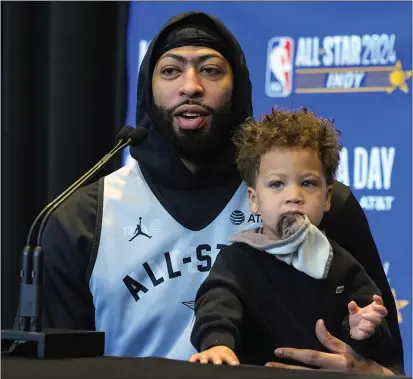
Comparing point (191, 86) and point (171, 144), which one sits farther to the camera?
point (171, 144)

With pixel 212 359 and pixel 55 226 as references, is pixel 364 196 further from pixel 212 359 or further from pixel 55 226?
pixel 212 359

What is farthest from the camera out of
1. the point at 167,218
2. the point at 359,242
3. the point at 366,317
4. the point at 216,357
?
the point at 167,218

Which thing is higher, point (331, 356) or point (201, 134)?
point (201, 134)

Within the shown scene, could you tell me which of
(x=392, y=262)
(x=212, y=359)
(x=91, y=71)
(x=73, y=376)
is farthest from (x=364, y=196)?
(x=73, y=376)

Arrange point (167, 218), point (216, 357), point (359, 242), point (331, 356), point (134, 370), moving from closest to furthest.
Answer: point (134, 370) → point (216, 357) → point (331, 356) → point (359, 242) → point (167, 218)

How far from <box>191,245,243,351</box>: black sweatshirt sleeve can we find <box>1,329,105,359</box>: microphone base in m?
0.22

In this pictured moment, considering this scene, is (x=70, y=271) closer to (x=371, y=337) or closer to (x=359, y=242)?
(x=359, y=242)

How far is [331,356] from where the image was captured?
1.85m

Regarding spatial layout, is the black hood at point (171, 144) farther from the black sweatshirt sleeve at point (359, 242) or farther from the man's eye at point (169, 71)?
the black sweatshirt sleeve at point (359, 242)

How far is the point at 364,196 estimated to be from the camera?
3.35 m

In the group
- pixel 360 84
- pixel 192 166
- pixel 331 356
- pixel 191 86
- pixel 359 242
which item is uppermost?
pixel 360 84

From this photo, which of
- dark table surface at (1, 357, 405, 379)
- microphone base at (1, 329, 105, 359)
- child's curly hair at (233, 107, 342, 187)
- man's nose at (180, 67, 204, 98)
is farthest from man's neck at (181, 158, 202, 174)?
dark table surface at (1, 357, 405, 379)

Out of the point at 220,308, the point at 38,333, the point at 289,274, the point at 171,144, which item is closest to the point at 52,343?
the point at 38,333

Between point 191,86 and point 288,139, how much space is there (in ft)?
1.41
